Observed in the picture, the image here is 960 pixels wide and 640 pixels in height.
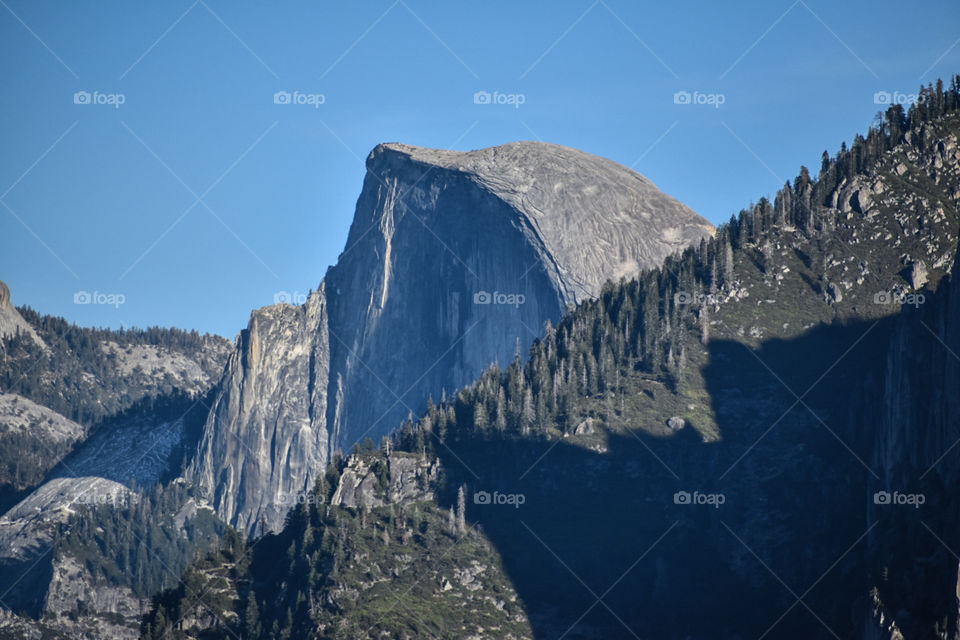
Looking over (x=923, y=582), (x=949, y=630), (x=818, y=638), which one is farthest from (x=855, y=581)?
(x=949, y=630)

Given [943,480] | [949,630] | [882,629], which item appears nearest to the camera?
[949,630]

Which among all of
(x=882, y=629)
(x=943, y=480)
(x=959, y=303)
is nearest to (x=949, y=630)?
(x=882, y=629)

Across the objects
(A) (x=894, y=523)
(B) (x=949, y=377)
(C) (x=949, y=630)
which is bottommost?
(C) (x=949, y=630)

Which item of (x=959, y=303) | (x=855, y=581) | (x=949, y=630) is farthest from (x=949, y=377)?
(x=949, y=630)

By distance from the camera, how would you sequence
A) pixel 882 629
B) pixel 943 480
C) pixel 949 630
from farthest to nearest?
pixel 943 480
pixel 882 629
pixel 949 630

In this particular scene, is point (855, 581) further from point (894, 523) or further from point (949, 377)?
point (949, 377)

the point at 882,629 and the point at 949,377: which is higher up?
the point at 949,377

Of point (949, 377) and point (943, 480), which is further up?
point (949, 377)

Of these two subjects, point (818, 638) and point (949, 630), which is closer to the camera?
point (949, 630)

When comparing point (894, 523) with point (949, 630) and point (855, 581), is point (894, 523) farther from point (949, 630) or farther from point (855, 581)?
point (949, 630)
